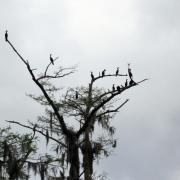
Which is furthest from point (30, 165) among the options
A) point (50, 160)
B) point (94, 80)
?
point (94, 80)

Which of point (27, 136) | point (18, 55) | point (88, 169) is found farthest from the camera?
point (27, 136)

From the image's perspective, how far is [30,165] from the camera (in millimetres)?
28734

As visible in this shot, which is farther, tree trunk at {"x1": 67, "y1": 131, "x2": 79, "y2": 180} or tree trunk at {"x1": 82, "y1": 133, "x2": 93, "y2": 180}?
tree trunk at {"x1": 82, "y1": 133, "x2": 93, "y2": 180}

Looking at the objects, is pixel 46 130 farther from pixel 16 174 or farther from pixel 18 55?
pixel 18 55

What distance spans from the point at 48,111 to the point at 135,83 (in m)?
8.50

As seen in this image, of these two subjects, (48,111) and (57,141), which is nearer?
(57,141)

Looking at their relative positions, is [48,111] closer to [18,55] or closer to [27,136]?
[27,136]

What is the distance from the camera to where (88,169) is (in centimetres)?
2703

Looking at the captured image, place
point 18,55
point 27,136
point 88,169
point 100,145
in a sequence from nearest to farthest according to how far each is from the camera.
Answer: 1. point 18,55
2. point 88,169
3. point 100,145
4. point 27,136

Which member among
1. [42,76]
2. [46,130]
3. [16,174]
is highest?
[42,76]

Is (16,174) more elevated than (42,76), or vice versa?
(42,76)

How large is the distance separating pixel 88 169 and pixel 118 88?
4.41 m

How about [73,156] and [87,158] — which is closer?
[73,156]

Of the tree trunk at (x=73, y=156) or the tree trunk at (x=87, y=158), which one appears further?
the tree trunk at (x=87, y=158)
